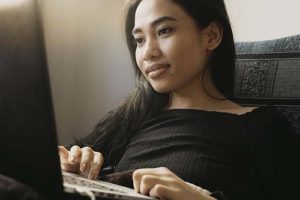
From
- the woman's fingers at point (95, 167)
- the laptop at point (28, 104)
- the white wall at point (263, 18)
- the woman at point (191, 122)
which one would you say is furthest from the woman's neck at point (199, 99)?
the laptop at point (28, 104)

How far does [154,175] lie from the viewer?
2.00 feet

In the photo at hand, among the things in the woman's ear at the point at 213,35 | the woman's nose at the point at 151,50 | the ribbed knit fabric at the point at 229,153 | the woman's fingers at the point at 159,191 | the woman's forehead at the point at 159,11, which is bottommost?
the ribbed knit fabric at the point at 229,153

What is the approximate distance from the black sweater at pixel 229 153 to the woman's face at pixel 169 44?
108 mm

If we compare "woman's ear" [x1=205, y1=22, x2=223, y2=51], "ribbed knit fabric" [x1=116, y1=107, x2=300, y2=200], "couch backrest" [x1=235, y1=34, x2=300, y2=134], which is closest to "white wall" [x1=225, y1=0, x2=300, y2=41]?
"couch backrest" [x1=235, y1=34, x2=300, y2=134]

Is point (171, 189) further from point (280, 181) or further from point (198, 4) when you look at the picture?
point (198, 4)

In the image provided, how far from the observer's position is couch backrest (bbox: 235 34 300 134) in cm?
100

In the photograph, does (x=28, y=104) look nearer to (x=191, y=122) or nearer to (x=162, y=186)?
(x=162, y=186)

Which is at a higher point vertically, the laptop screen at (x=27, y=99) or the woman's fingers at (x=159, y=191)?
the laptop screen at (x=27, y=99)

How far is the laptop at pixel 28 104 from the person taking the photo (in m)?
0.37

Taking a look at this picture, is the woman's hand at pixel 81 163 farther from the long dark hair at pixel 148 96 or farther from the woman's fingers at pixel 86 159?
the long dark hair at pixel 148 96

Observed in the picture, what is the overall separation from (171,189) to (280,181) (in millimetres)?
368

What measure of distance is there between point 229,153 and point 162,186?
1.19ft

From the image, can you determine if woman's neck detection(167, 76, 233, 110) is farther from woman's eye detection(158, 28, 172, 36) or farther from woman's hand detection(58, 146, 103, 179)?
woman's hand detection(58, 146, 103, 179)

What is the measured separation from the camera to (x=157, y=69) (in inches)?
40.2
